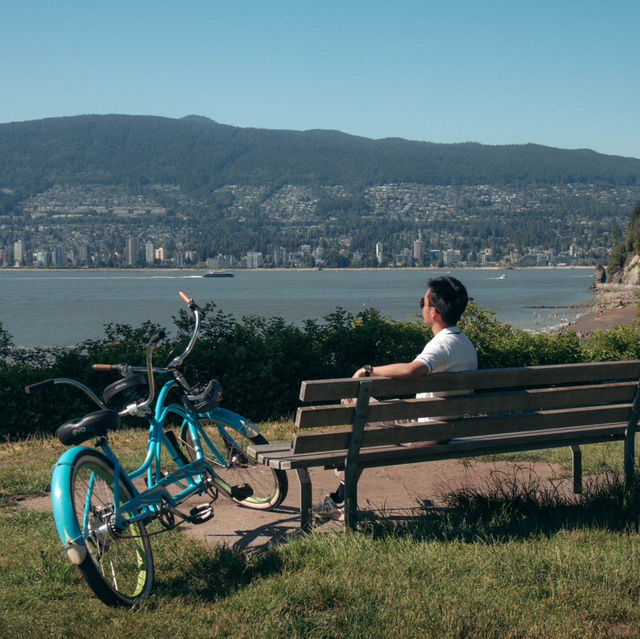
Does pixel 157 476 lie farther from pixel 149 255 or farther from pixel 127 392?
pixel 149 255

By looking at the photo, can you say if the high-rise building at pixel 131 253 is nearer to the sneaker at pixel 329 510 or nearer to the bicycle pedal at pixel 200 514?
the sneaker at pixel 329 510

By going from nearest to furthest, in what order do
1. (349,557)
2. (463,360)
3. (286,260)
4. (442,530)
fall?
(349,557) < (442,530) < (463,360) < (286,260)

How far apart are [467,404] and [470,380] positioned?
14 cm

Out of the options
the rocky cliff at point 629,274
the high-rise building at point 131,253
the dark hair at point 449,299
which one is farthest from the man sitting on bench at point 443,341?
the high-rise building at point 131,253

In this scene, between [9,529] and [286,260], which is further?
[286,260]

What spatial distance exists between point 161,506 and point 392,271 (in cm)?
19688

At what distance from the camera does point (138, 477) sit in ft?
13.7

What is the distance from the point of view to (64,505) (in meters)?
3.44

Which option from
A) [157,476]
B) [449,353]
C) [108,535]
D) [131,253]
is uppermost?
[131,253]

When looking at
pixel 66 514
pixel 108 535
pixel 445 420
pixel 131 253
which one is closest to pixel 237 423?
pixel 445 420

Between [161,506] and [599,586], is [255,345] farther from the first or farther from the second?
[599,586]

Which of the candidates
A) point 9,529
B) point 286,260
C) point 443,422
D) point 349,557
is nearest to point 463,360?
point 443,422

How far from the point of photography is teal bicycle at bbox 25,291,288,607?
11.5 feet

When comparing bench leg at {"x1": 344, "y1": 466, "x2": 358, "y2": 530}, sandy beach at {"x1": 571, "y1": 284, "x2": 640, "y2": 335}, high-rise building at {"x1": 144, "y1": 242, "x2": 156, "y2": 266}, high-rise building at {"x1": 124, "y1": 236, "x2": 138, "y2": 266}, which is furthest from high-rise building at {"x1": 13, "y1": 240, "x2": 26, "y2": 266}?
bench leg at {"x1": 344, "y1": 466, "x2": 358, "y2": 530}
